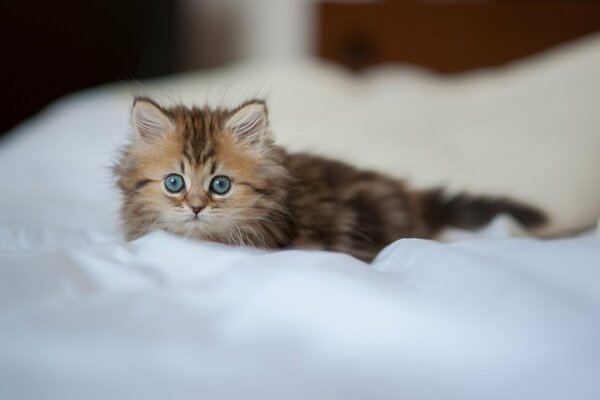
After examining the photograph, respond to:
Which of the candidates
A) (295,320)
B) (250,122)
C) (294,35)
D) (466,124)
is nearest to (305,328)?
(295,320)

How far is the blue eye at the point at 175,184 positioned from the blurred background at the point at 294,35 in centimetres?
197

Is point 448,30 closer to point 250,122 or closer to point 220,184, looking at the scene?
point 250,122

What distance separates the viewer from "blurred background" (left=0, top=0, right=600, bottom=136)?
3.14 meters

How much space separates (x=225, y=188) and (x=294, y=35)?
127 inches

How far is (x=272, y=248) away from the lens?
110 centimetres

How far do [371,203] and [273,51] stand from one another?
312 centimetres

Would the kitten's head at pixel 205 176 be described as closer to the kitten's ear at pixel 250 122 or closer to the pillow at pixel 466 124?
the kitten's ear at pixel 250 122

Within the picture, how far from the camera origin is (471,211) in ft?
4.68

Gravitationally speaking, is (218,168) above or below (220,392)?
above

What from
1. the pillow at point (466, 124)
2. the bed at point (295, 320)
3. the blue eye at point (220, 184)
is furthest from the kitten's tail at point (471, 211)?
the blue eye at point (220, 184)

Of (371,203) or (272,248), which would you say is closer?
(272,248)

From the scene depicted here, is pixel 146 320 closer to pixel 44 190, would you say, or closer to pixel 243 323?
pixel 243 323

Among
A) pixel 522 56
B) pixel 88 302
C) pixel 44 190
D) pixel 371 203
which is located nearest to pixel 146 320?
pixel 88 302

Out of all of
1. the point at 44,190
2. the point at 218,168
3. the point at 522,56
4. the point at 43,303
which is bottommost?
the point at 44,190
